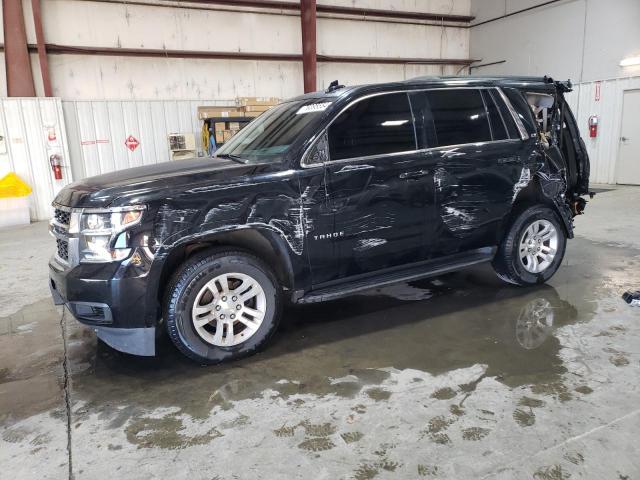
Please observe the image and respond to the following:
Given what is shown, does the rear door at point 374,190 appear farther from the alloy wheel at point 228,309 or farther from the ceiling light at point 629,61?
the ceiling light at point 629,61

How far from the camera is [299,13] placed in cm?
1268

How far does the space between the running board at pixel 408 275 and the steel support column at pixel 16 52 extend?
9.40 m

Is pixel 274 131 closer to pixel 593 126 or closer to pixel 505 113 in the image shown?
pixel 505 113

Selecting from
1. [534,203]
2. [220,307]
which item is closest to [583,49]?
[534,203]

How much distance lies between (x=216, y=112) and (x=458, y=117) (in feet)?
26.3

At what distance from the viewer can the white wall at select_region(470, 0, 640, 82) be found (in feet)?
37.0

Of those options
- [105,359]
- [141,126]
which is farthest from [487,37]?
[105,359]

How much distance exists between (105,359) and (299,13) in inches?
463

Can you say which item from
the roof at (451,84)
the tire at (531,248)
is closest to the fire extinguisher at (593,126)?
the roof at (451,84)

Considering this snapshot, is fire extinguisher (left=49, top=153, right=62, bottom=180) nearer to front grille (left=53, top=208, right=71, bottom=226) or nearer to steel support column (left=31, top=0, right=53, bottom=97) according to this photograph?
steel support column (left=31, top=0, right=53, bottom=97)

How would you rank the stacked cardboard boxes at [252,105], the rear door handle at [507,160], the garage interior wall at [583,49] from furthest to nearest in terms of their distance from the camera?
the garage interior wall at [583,49], the stacked cardboard boxes at [252,105], the rear door handle at [507,160]

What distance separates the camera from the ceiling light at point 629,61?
1095 centimetres

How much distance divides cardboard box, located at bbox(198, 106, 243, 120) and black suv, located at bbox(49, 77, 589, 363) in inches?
277

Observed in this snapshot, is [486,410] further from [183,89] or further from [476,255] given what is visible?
[183,89]
